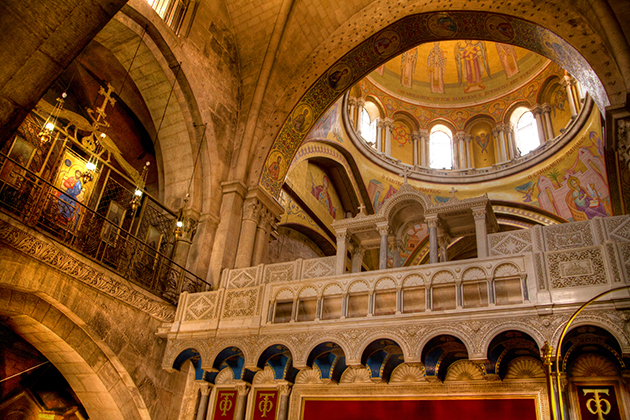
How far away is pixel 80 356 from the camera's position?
26.6ft

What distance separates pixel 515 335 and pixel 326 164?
10.9 metres

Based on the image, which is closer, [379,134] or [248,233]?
[248,233]

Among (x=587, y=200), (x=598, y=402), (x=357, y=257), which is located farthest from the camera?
(x=587, y=200)

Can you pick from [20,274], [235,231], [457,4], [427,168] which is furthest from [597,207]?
[20,274]

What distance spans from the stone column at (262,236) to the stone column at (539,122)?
37.5 feet

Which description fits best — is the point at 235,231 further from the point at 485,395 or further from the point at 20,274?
the point at 485,395

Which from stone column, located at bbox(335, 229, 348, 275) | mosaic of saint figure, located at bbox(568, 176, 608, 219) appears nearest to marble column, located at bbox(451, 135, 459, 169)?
mosaic of saint figure, located at bbox(568, 176, 608, 219)

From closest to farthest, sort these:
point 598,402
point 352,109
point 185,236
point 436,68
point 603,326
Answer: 1. point 603,326
2. point 598,402
3. point 185,236
4. point 352,109
5. point 436,68

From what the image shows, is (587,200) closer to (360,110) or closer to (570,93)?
(570,93)

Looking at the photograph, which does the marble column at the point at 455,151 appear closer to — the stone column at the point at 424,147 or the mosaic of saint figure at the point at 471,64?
the stone column at the point at 424,147

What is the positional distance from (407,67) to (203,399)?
16.2 meters

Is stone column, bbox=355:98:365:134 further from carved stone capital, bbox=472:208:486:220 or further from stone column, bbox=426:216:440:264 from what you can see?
carved stone capital, bbox=472:208:486:220

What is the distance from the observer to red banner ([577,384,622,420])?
271 inches

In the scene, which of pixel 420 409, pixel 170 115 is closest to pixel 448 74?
pixel 170 115
